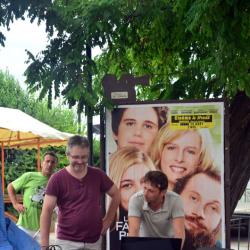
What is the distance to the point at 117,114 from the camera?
5789 millimetres

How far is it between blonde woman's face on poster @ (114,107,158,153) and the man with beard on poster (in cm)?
48

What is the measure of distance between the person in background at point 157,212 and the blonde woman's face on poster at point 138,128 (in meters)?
0.30

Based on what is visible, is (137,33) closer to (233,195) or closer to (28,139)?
(233,195)

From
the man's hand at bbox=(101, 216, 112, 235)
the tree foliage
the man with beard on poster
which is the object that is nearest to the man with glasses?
the man's hand at bbox=(101, 216, 112, 235)

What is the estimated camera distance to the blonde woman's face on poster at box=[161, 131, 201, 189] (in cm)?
562

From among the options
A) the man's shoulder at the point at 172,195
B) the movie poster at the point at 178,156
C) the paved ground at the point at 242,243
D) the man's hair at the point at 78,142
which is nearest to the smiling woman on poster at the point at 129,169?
the movie poster at the point at 178,156

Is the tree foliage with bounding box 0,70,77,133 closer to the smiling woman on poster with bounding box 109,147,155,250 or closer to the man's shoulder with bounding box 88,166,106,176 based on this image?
the smiling woman on poster with bounding box 109,147,155,250

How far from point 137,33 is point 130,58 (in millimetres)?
698

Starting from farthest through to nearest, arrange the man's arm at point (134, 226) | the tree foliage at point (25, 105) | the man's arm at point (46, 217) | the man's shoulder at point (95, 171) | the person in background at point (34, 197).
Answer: the tree foliage at point (25, 105) → the person in background at point (34, 197) → the man's arm at point (134, 226) → the man's shoulder at point (95, 171) → the man's arm at point (46, 217)

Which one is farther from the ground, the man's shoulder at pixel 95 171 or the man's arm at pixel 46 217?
the man's shoulder at pixel 95 171

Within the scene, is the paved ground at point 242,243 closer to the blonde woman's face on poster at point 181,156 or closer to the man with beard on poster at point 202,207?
the man with beard on poster at point 202,207

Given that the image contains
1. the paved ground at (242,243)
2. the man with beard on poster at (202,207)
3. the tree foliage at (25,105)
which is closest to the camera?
the man with beard on poster at (202,207)

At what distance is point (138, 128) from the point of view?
18.8 feet

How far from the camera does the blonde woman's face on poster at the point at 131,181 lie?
5.74 metres
